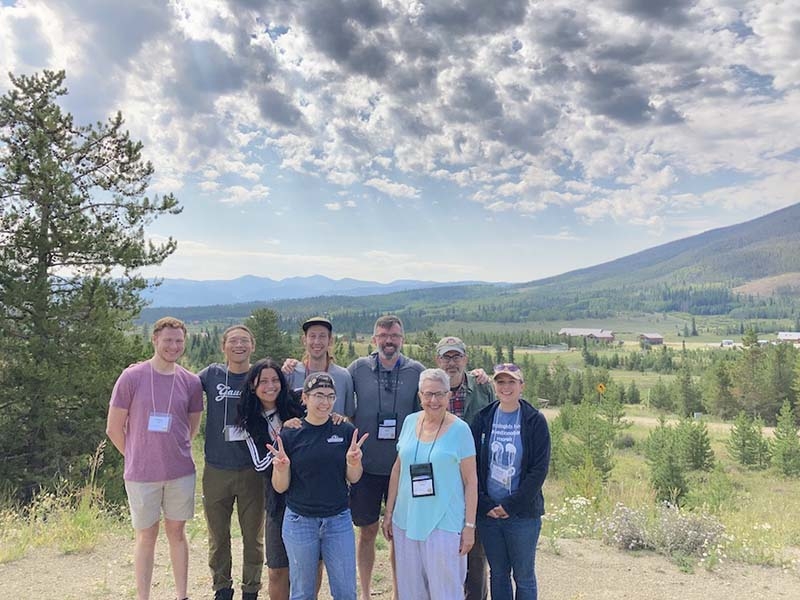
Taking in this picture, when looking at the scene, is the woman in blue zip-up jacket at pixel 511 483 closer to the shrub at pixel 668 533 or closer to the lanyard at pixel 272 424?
the lanyard at pixel 272 424

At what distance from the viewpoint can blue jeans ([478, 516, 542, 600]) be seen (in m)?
3.46

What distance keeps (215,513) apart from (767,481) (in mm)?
25801

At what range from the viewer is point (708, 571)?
17.6 feet

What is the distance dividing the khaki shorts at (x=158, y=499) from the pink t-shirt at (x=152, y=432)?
0.07 metres

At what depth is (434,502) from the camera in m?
3.13

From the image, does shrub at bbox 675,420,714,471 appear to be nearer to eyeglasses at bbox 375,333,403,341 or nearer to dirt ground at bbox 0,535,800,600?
dirt ground at bbox 0,535,800,600

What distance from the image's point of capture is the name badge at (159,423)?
3717 millimetres

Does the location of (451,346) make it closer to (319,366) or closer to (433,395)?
(433,395)

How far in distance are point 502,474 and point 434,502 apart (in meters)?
0.61

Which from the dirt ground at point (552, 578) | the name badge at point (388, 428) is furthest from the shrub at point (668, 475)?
the name badge at point (388, 428)

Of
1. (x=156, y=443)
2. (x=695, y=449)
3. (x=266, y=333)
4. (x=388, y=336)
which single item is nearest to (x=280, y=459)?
(x=156, y=443)

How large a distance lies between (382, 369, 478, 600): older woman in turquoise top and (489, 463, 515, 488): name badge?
13.5 inches

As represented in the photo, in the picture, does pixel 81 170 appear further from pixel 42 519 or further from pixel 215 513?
pixel 215 513

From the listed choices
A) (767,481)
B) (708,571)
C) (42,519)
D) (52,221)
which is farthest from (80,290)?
(767,481)
